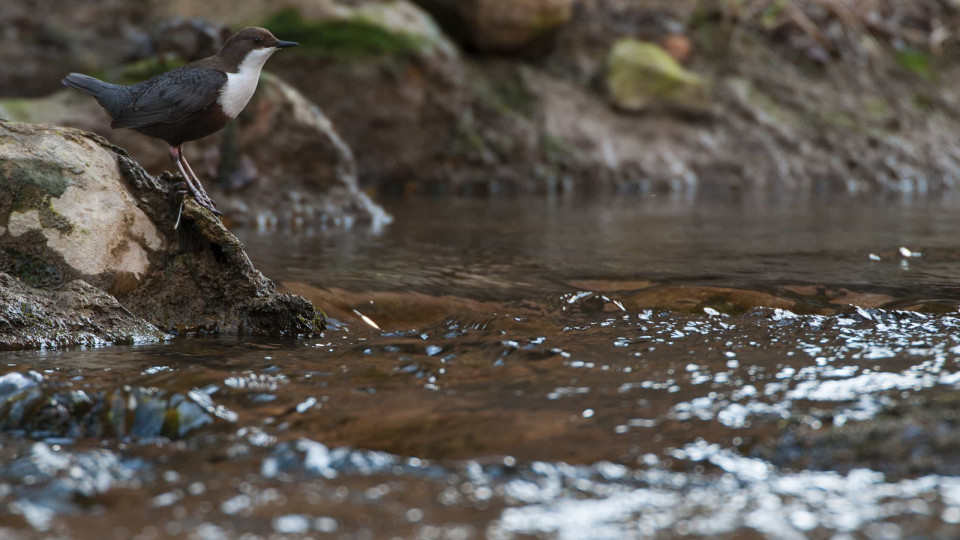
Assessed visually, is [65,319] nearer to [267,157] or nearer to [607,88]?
[267,157]

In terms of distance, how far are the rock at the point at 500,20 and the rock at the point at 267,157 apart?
8.47 feet

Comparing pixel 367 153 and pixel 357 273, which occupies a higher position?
pixel 367 153

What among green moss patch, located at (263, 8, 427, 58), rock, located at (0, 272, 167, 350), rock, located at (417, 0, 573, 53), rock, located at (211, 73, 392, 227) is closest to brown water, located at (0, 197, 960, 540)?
rock, located at (0, 272, 167, 350)

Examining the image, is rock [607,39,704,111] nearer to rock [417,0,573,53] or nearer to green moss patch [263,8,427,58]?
rock [417,0,573,53]

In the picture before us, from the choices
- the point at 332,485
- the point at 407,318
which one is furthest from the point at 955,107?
the point at 332,485

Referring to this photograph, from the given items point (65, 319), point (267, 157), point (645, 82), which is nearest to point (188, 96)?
point (65, 319)

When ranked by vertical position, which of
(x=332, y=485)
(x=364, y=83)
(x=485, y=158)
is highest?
(x=364, y=83)

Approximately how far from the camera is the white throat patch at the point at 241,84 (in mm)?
3453

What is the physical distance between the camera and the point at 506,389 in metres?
2.31

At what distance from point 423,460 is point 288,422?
0.40m

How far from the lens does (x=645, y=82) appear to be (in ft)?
30.9

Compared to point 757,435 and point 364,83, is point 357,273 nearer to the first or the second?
point 757,435

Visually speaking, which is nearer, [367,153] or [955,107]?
[367,153]

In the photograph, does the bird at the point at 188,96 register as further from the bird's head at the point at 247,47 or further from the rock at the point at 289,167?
the rock at the point at 289,167
